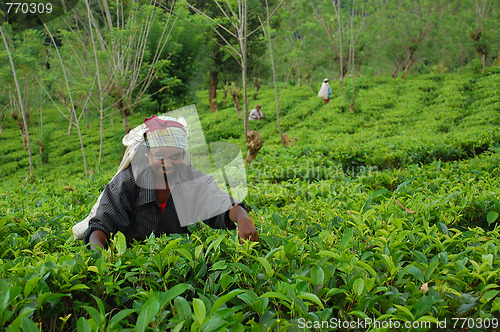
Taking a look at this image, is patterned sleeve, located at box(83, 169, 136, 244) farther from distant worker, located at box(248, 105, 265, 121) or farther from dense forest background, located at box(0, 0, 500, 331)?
distant worker, located at box(248, 105, 265, 121)

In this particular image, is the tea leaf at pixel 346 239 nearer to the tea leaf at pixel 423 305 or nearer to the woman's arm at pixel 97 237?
the tea leaf at pixel 423 305

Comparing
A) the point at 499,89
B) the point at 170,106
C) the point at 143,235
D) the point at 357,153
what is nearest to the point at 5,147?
the point at 170,106

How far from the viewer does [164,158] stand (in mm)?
2086

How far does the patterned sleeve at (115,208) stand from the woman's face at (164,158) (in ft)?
0.50

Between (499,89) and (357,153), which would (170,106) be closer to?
(357,153)

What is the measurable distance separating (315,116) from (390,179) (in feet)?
27.6

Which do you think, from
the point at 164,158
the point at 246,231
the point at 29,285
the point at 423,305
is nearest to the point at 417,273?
the point at 423,305

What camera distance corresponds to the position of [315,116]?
11.9 meters

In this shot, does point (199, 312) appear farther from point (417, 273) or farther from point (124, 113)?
point (124, 113)

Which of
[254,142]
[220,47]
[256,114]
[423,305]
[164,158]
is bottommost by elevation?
[256,114]

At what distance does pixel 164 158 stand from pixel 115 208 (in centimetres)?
38

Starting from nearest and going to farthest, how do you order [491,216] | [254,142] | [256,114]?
[491,216], [254,142], [256,114]

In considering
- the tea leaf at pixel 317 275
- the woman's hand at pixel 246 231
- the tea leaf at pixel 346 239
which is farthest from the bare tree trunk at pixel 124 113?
the tea leaf at pixel 317 275

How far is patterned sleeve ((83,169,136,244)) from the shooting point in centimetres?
188
